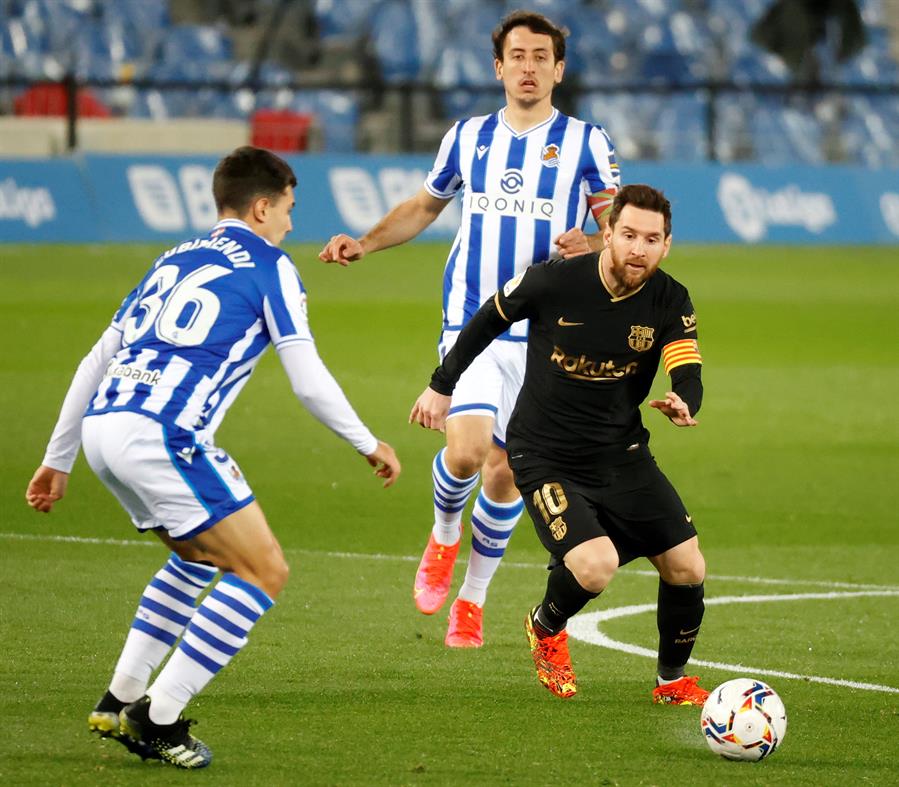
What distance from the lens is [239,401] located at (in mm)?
13867

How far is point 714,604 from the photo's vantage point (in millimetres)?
7980

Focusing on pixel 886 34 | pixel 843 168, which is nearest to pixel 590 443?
pixel 843 168

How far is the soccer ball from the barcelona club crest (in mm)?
1228

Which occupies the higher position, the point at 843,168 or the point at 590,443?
the point at 590,443

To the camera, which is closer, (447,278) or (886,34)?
(447,278)

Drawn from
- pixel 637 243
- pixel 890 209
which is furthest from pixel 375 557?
pixel 890 209

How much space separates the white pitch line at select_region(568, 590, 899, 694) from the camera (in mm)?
6551

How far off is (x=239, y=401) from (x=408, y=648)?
7126mm

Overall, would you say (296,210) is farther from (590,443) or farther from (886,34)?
(590,443)

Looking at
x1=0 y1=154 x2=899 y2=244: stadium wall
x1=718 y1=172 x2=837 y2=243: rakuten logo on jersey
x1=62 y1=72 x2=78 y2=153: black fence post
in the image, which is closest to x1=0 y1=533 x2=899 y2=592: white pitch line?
x1=0 y1=154 x2=899 y2=244: stadium wall

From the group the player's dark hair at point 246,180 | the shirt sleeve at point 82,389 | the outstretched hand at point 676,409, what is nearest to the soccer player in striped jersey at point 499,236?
the outstretched hand at point 676,409

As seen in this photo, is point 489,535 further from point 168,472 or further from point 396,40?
point 396,40

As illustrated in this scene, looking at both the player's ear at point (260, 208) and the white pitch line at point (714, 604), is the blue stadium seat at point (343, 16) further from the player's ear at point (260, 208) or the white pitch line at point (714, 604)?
the player's ear at point (260, 208)

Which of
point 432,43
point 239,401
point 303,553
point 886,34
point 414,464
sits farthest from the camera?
point 886,34
